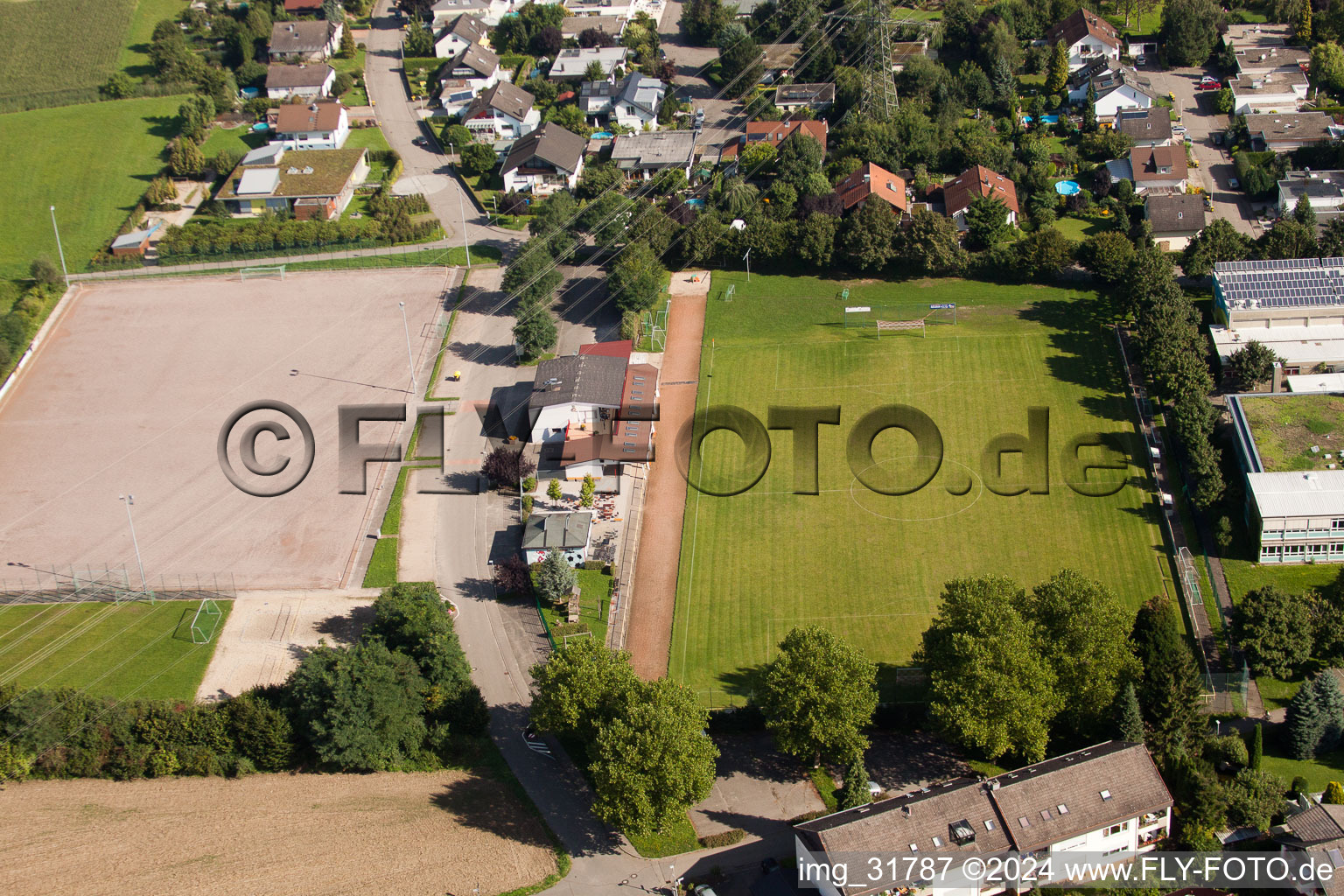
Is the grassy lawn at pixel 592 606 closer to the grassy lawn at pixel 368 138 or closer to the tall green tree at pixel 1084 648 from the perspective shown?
the tall green tree at pixel 1084 648

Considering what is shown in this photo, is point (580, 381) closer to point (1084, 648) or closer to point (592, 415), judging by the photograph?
point (592, 415)

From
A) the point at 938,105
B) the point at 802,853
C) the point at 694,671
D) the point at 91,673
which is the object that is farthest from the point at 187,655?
the point at 938,105

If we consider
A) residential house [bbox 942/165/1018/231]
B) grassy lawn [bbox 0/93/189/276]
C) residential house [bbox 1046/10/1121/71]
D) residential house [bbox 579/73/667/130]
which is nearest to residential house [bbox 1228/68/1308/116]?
residential house [bbox 1046/10/1121/71]

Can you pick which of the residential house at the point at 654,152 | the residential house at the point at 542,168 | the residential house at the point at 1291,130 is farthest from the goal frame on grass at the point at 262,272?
the residential house at the point at 1291,130

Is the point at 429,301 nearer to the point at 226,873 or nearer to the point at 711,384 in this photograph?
the point at 711,384

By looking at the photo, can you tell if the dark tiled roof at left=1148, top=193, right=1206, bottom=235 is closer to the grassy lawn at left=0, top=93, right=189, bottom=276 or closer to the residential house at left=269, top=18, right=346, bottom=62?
the grassy lawn at left=0, top=93, right=189, bottom=276

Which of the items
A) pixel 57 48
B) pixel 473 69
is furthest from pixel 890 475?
pixel 57 48
